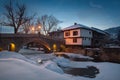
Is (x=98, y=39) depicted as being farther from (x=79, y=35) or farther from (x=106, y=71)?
(x=106, y=71)

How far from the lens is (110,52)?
30656mm

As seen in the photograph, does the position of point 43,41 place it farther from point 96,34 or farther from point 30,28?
point 96,34

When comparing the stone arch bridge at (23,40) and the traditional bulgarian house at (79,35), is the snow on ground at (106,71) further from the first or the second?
the traditional bulgarian house at (79,35)

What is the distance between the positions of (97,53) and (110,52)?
3677 mm

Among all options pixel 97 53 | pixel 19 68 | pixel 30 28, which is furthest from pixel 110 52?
pixel 30 28

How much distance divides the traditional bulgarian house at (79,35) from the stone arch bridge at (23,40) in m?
3.57

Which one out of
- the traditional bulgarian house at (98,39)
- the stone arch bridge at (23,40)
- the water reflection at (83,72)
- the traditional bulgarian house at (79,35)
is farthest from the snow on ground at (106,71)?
the traditional bulgarian house at (98,39)

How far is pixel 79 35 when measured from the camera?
40.6 m

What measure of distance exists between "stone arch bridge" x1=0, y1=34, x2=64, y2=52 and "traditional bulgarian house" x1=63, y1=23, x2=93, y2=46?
3571 mm

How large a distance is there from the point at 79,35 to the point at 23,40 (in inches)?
628

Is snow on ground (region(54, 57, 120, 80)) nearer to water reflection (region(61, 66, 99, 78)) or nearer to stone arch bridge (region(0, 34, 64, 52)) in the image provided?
water reflection (region(61, 66, 99, 78))

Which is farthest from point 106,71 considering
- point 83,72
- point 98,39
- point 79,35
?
point 98,39

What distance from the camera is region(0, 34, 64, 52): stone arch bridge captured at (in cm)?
3306

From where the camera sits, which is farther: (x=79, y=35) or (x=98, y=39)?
(x=98, y=39)
